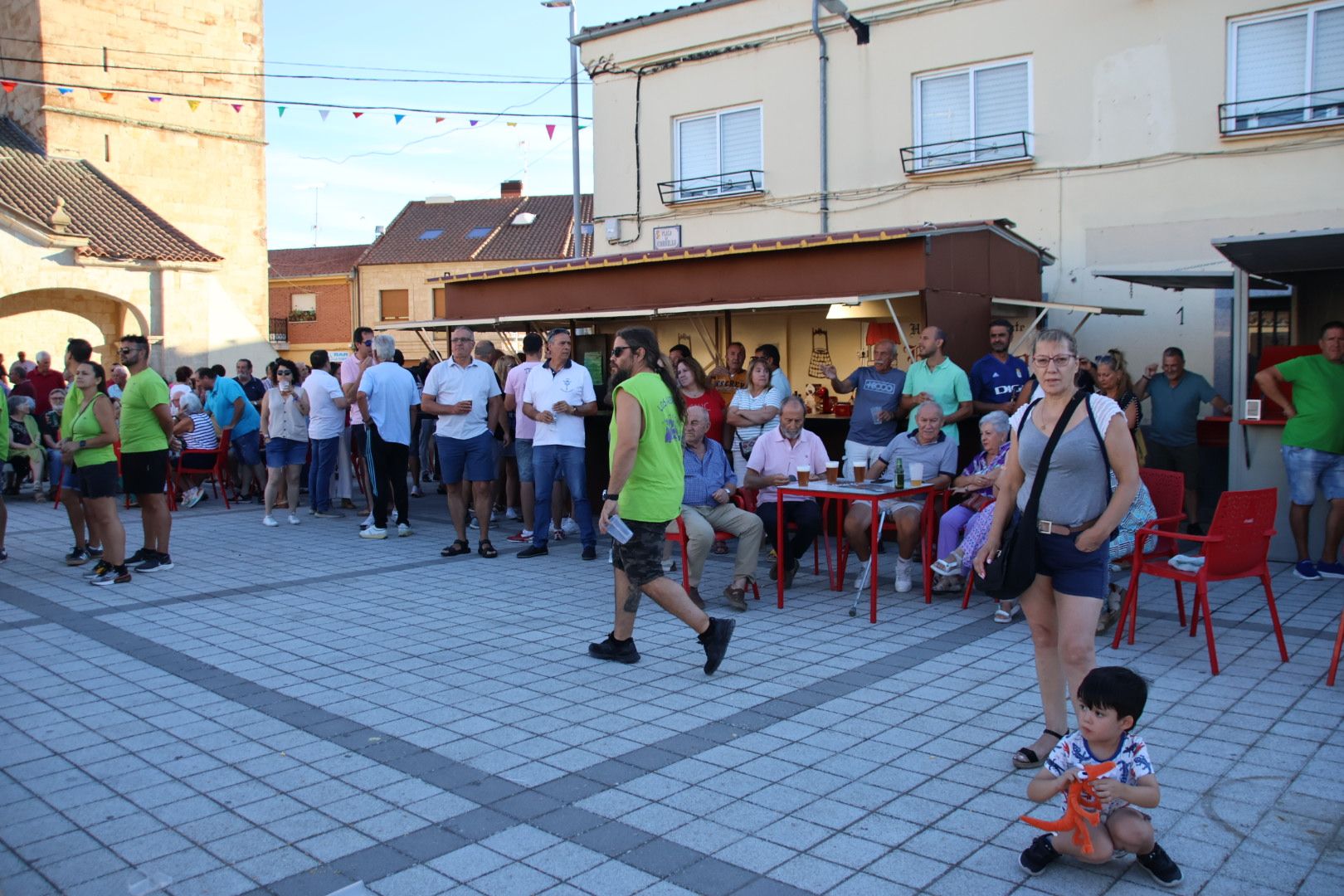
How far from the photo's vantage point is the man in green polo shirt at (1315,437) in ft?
25.3

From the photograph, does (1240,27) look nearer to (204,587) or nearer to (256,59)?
(204,587)

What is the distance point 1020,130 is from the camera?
44.3 ft

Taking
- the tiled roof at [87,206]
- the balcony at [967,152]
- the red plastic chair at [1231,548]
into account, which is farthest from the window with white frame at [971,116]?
the tiled roof at [87,206]

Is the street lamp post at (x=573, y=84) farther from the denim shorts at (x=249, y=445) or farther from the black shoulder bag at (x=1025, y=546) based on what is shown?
the black shoulder bag at (x=1025, y=546)

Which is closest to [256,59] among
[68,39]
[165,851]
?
[68,39]

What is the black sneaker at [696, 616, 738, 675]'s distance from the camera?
5488 millimetres

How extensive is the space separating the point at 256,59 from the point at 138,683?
1129 inches

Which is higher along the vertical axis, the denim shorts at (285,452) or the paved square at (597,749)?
the denim shorts at (285,452)

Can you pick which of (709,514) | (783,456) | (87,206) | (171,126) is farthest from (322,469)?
(171,126)

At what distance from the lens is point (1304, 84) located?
1170 centimetres

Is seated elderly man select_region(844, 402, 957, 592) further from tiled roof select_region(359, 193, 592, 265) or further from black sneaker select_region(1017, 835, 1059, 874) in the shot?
tiled roof select_region(359, 193, 592, 265)

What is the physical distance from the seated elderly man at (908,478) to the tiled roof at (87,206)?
19.8 meters

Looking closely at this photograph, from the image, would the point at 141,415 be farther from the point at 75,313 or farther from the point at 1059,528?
the point at 75,313

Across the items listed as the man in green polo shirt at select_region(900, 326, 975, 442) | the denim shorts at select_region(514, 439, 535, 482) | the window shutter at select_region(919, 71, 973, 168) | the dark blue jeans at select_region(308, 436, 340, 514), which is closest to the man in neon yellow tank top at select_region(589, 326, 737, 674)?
the man in green polo shirt at select_region(900, 326, 975, 442)
